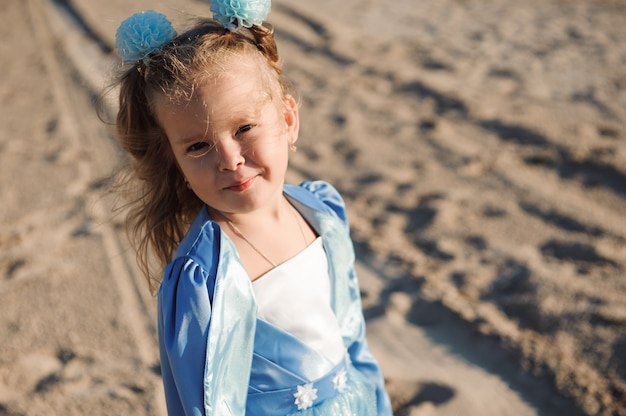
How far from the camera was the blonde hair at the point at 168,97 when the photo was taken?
1504mm

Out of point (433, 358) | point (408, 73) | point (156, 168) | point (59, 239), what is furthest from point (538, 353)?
point (408, 73)

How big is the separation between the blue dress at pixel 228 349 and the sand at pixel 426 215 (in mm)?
786

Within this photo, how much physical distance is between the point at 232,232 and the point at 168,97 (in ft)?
1.18

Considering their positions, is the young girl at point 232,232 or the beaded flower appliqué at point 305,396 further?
the beaded flower appliqué at point 305,396

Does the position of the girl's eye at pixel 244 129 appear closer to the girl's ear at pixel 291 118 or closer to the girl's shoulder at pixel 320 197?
the girl's ear at pixel 291 118

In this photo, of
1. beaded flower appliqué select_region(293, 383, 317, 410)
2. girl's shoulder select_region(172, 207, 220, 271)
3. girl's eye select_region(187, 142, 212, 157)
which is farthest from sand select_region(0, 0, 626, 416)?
beaded flower appliqué select_region(293, 383, 317, 410)

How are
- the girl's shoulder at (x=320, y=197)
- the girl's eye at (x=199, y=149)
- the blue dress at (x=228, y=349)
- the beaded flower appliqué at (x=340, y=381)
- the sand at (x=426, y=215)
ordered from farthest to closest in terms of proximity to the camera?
the sand at (x=426, y=215), the girl's shoulder at (x=320, y=197), the beaded flower appliqué at (x=340, y=381), the girl's eye at (x=199, y=149), the blue dress at (x=228, y=349)

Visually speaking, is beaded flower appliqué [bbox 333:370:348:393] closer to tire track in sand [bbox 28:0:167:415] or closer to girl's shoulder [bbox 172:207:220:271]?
girl's shoulder [bbox 172:207:220:271]

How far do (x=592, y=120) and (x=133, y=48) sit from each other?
3427 mm

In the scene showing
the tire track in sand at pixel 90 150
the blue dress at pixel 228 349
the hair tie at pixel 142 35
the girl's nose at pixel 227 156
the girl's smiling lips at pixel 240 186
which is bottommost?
the tire track in sand at pixel 90 150

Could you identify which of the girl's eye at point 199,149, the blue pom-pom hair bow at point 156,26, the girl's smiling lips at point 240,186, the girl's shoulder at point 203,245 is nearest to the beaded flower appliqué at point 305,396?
the girl's shoulder at point 203,245

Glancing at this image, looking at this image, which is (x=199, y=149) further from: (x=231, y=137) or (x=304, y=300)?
(x=304, y=300)

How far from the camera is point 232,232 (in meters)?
1.63

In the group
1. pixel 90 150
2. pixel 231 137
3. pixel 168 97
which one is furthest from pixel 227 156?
pixel 90 150
